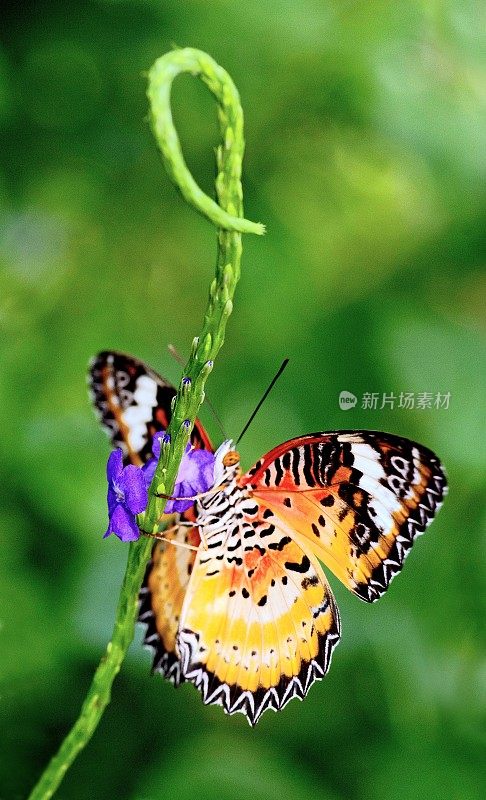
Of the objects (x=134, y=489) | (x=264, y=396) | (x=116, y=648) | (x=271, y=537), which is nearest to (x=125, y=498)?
(x=134, y=489)

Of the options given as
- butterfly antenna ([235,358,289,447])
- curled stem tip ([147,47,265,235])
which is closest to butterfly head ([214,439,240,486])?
butterfly antenna ([235,358,289,447])

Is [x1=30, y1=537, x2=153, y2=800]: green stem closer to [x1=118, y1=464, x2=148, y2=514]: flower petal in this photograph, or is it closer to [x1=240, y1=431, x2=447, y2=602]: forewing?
[x1=118, y1=464, x2=148, y2=514]: flower petal

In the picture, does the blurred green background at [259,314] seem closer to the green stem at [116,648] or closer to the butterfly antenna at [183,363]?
the butterfly antenna at [183,363]

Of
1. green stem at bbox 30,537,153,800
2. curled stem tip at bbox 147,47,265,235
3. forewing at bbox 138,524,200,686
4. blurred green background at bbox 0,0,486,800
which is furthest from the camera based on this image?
blurred green background at bbox 0,0,486,800

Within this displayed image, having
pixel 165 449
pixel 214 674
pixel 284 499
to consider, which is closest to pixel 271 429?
pixel 284 499

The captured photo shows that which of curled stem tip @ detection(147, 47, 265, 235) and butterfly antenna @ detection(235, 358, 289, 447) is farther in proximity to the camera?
butterfly antenna @ detection(235, 358, 289, 447)

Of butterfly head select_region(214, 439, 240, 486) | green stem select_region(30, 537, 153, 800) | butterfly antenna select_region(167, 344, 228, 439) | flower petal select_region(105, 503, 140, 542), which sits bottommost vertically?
green stem select_region(30, 537, 153, 800)

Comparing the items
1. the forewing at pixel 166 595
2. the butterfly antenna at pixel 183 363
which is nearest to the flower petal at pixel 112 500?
the forewing at pixel 166 595

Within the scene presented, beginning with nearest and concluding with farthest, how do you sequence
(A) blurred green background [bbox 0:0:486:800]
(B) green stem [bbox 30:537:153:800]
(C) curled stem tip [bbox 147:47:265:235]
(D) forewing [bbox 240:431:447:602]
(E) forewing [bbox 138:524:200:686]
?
1. (C) curled stem tip [bbox 147:47:265:235]
2. (B) green stem [bbox 30:537:153:800]
3. (D) forewing [bbox 240:431:447:602]
4. (E) forewing [bbox 138:524:200:686]
5. (A) blurred green background [bbox 0:0:486:800]
